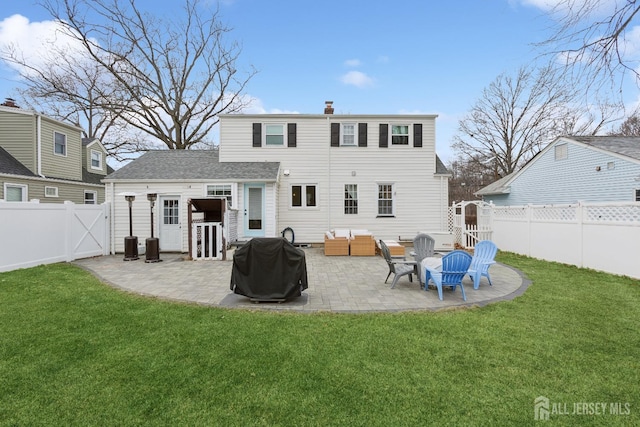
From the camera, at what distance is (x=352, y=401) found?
268 centimetres

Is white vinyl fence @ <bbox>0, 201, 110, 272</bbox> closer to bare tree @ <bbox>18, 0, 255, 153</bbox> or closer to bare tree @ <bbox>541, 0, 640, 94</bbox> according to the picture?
bare tree @ <bbox>541, 0, 640, 94</bbox>

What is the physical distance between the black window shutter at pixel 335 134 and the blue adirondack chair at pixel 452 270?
30.3 ft

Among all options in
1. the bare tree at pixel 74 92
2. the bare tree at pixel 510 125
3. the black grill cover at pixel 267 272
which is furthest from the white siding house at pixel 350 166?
the bare tree at pixel 510 125

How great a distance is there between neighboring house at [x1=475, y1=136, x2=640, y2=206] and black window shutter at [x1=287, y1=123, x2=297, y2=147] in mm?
13760

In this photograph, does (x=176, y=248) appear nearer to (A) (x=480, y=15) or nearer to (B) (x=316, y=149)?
(B) (x=316, y=149)

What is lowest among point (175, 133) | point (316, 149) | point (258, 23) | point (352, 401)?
point (352, 401)

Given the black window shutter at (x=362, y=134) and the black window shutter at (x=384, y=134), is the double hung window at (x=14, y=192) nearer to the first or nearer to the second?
the black window shutter at (x=362, y=134)

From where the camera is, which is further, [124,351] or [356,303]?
[356,303]

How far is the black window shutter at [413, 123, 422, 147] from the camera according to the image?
13914 mm

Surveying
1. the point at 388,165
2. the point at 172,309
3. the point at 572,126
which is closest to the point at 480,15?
the point at 172,309

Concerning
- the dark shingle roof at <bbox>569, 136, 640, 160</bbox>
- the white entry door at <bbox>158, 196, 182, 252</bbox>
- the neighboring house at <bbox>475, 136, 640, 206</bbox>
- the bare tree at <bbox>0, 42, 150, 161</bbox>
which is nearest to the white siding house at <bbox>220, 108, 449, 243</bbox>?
the white entry door at <bbox>158, 196, 182, 252</bbox>

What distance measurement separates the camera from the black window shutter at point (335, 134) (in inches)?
548

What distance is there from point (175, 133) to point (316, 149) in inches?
600

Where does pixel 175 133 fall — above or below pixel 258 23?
below
